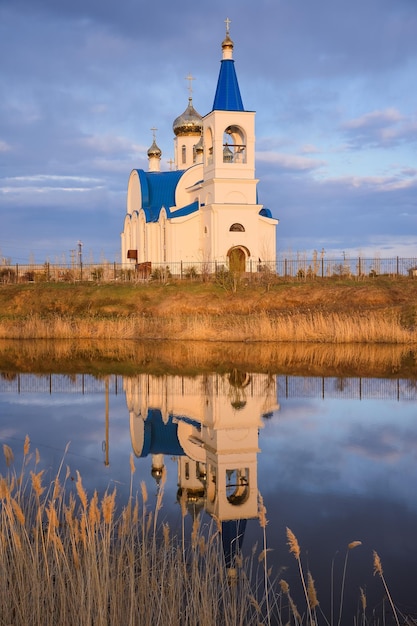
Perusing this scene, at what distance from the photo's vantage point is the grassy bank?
25078 mm

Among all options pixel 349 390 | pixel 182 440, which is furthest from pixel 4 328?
pixel 182 440

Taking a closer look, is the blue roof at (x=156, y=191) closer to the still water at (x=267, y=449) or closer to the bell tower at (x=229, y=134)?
the bell tower at (x=229, y=134)

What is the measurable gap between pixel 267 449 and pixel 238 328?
1515 centimetres

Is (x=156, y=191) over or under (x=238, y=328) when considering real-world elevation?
over

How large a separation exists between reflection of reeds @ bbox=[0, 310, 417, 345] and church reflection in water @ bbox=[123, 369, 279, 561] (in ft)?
22.0

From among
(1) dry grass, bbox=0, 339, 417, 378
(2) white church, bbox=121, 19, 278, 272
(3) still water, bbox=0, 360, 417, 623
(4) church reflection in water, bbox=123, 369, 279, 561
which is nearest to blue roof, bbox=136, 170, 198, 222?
(2) white church, bbox=121, 19, 278, 272

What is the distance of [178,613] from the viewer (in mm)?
4867

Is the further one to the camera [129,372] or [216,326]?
[216,326]

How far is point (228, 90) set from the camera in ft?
123

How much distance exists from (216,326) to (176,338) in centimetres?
149

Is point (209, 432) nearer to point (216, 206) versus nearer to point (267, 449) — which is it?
point (267, 449)

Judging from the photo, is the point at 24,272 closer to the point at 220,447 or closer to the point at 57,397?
the point at 57,397

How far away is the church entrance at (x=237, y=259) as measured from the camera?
1446 inches

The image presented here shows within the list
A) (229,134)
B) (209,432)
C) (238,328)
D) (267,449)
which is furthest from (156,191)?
(267,449)
